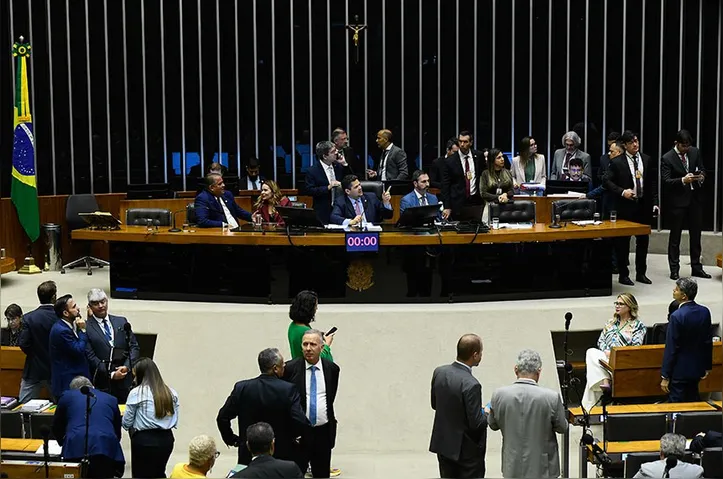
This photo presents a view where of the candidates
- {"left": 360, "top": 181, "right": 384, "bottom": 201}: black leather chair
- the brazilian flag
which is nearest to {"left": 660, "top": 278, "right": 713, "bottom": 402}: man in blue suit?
{"left": 360, "top": 181, "right": 384, "bottom": 201}: black leather chair

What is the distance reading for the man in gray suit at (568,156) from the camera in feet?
42.9

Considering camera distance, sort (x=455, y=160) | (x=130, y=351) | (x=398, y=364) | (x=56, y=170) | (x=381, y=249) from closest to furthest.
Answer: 1. (x=130, y=351)
2. (x=398, y=364)
3. (x=381, y=249)
4. (x=455, y=160)
5. (x=56, y=170)

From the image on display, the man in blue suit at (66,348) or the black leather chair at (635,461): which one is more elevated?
the man in blue suit at (66,348)

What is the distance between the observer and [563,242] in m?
11.0

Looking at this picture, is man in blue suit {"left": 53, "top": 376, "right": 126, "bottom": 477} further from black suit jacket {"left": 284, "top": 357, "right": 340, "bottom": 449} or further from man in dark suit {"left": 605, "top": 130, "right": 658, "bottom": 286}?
man in dark suit {"left": 605, "top": 130, "right": 658, "bottom": 286}

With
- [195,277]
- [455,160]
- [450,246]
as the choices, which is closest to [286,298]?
[195,277]

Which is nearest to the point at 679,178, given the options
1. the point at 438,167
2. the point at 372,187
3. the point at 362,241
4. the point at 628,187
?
the point at 628,187

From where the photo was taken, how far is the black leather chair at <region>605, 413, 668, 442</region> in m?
7.72

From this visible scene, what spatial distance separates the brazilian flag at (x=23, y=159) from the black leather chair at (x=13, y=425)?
5.33 meters

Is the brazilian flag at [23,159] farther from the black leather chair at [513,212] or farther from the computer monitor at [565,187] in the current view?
the computer monitor at [565,187]

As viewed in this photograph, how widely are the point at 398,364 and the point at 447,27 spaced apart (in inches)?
264

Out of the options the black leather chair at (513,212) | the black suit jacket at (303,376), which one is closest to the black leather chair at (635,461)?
the black suit jacket at (303,376)

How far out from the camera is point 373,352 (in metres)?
9.80

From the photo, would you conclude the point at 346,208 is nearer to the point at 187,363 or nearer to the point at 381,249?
the point at 381,249
